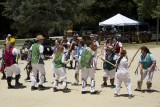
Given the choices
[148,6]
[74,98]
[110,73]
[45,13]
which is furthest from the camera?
[148,6]

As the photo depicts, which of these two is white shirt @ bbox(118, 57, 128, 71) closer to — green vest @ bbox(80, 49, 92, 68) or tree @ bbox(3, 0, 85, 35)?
green vest @ bbox(80, 49, 92, 68)

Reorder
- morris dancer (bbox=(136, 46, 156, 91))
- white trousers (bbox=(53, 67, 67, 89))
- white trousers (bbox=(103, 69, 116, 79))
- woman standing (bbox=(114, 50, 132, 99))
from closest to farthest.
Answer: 1. woman standing (bbox=(114, 50, 132, 99))
2. morris dancer (bbox=(136, 46, 156, 91))
3. white trousers (bbox=(53, 67, 67, 89))
4. white trousers (bbox=(103, 69, 116, 79))

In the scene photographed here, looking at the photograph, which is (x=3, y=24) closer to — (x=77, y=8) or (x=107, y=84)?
(x=77, y=8)

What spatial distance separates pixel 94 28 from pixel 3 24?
13.7 m

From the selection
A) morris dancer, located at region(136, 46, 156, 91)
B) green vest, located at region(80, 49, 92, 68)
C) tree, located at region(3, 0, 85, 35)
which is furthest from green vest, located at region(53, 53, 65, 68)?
tree, located at region(3, 0, 85, 35)

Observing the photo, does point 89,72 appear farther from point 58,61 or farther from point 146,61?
point 146,61

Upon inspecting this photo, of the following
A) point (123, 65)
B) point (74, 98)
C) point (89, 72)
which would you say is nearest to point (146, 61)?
point (123, 65)

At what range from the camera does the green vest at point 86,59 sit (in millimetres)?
12367

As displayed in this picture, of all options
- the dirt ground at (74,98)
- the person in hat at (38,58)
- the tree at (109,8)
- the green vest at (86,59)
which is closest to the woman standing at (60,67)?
the dirt ground at (74,98)

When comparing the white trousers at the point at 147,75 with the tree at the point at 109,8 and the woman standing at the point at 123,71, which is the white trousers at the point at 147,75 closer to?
the woman standing at the point at 123,71

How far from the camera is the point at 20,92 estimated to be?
13.2m

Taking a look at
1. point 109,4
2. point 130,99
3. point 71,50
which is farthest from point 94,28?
point 130,99

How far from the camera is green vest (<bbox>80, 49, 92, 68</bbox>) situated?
487 inches

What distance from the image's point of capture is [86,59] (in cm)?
1239
